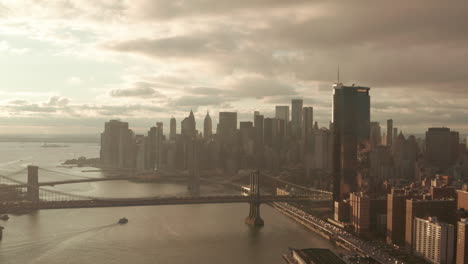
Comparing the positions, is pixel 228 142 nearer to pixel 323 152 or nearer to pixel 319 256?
pixel 323 152

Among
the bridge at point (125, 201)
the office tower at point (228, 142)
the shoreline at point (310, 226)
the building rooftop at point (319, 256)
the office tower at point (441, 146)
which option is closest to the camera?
the building rooftop at point (319, 256)

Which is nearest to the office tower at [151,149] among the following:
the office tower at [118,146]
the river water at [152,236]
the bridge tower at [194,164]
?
the office tower at [118,146]

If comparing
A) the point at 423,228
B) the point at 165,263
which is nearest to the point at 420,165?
the point at 423,228

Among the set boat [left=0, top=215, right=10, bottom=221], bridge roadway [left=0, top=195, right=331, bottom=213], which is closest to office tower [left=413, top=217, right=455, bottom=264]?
bridge roadway [left=0, top=195, right=331, bottom=213]

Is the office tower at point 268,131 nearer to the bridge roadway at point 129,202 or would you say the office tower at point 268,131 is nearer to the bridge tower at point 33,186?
the bridge roadway at point 129,202

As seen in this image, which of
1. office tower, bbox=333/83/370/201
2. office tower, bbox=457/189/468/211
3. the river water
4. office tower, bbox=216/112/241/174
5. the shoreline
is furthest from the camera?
office tower, bbox=216/112/241/174

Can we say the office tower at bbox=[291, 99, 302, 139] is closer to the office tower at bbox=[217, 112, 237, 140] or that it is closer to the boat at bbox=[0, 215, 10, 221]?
the office tower at bbox=[217, 112, 237, 140]

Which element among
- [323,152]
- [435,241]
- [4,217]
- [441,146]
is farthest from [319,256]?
[441,146]
